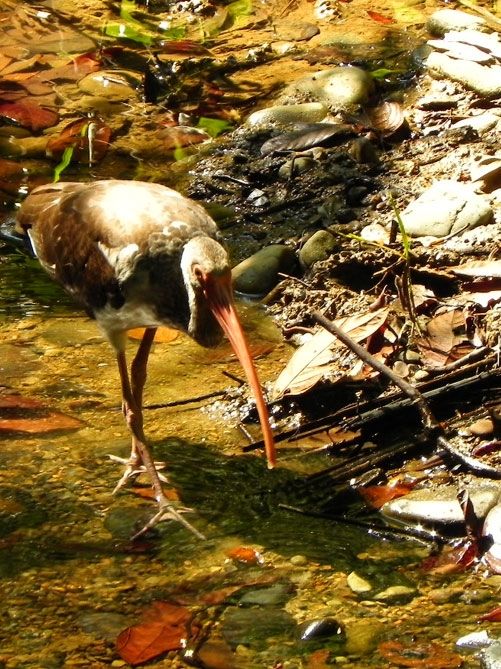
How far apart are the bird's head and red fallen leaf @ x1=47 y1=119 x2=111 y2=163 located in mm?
3762

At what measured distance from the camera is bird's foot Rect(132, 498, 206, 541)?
4375 mm

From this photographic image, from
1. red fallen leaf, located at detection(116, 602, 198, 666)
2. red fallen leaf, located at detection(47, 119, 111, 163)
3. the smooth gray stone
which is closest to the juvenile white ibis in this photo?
red fallen leaf, located at detection(116, 602, 198, 666)

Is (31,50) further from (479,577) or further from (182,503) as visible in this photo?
(479,577)

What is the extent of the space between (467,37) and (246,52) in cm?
210

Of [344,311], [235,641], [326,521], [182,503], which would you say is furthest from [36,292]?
[235,641]

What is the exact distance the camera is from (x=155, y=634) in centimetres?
367

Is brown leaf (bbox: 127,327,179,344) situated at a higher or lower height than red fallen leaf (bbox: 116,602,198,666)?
lower

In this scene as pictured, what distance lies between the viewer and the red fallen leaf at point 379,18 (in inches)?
373

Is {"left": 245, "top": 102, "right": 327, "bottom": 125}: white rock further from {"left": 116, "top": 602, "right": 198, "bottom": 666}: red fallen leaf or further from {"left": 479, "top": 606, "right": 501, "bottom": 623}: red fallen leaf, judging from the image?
{"left": 479, "top": 606, "right": 501, "bottom": 623}: red fallen leaf

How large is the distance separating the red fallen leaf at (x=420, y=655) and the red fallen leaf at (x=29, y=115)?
6.00 metres

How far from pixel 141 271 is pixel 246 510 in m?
1.11

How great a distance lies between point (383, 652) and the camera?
11.5 ft

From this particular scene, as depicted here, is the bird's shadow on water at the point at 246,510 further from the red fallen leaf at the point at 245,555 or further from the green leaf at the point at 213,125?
the green leaf at the point at 213,125

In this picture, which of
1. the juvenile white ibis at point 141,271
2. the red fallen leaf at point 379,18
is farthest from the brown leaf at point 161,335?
the red fallen leaf at point 379,18
